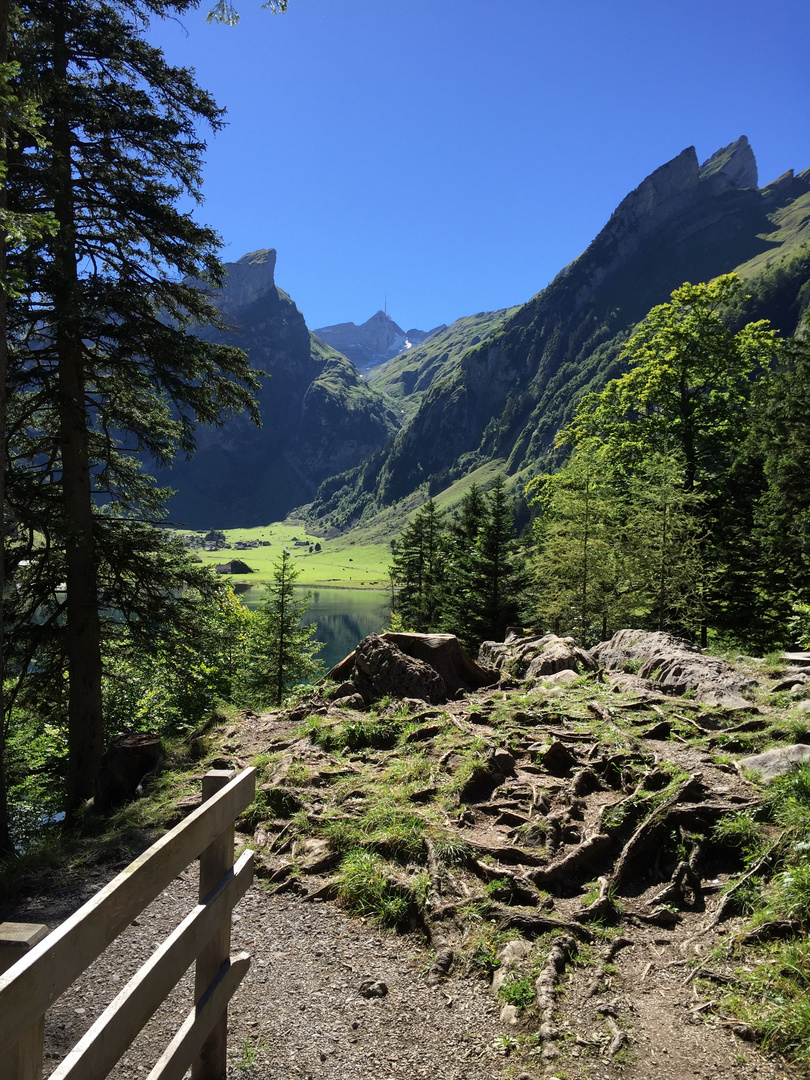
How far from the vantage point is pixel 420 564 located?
3844 centimetres

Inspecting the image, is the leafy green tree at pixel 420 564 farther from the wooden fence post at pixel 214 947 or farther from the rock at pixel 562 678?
the wooden fence post at pixel 214 947

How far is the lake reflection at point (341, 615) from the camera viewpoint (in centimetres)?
10112

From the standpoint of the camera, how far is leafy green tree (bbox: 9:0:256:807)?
1016 centimetres

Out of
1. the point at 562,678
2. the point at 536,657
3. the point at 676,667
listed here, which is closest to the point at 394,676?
the point at 562,678

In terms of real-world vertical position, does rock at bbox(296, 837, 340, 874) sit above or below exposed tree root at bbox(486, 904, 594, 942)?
below

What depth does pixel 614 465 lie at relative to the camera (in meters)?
28.8

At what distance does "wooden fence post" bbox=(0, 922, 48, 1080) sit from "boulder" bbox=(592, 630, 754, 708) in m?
9.22

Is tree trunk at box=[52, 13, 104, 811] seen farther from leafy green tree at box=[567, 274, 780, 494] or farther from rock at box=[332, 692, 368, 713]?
leafy green tree at box=[567, 274, 780, 494]

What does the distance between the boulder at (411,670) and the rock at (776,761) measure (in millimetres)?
5319

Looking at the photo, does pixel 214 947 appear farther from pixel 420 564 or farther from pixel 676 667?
pixel 420 564

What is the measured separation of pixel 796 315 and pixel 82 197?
188 metres

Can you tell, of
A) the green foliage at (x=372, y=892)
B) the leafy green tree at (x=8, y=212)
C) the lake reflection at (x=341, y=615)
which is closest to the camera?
the green foliage at (x=372, y=892)

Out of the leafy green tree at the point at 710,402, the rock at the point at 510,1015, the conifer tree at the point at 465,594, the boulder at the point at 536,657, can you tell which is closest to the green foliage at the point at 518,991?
the rock at the point at 510,1015

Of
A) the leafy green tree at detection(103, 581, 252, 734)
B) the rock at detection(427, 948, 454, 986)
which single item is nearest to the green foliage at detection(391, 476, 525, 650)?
the leafy green tree at detection(103, 581, 252, 734)
